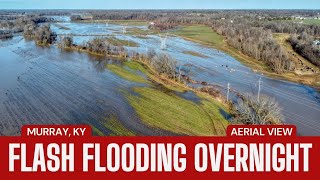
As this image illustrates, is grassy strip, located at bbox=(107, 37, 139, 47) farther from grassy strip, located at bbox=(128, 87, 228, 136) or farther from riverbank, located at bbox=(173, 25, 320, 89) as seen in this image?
grassy strip, located at bbox=(128, 87, 228, 136)

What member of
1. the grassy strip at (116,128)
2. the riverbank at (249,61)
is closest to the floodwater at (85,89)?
the grassy strip at (116,128)

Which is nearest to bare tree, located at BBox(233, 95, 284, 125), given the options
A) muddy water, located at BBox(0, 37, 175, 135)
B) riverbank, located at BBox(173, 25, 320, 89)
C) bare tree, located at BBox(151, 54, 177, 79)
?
muddy water, located at BBox(0, 37, 175, 135)

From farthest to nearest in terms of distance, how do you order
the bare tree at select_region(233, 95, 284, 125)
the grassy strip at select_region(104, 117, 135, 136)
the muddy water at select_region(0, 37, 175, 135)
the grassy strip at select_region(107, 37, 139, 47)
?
the grassy strip at select_region(107, 37, 139, 47), the muddy water at select_region(0, 37, 175, 135), the bare tree at select_region(233, 95, 284, 125), the grassy strip at select_region(104, 117, 135, 136)

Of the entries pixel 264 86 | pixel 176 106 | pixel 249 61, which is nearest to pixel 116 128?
pixel 176 106

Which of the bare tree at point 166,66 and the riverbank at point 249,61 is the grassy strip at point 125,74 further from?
the riverbank at point 249,61

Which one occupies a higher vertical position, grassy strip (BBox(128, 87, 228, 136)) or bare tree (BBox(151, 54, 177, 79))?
bare tree (BBox(151, 54, 177, 79))

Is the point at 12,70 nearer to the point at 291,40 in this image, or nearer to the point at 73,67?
the point at 73,67

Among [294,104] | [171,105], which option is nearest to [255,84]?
[294,104]
